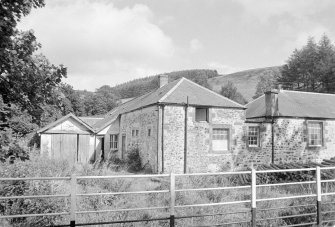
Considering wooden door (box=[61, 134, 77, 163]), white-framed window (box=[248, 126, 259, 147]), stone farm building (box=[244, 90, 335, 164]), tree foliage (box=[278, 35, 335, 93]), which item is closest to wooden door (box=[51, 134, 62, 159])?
wooden door (box=[61, 134, 77, 163])

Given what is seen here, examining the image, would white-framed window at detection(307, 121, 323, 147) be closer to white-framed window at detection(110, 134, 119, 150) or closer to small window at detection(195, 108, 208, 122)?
small window at detection(195, 108, 208, 122)

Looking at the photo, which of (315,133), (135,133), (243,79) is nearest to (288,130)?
(315,133)

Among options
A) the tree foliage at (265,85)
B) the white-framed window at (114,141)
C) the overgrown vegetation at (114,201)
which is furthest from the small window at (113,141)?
the tree foliage at (265,85)

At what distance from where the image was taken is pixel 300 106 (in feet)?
77.0

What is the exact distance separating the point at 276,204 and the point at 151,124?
36.3 ft

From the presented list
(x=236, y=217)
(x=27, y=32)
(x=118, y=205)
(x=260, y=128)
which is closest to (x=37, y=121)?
(x=27, y=32)

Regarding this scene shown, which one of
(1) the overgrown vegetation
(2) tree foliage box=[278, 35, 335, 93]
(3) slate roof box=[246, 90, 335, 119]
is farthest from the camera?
(2) tree foliage box=[278, 35, 335, 93]

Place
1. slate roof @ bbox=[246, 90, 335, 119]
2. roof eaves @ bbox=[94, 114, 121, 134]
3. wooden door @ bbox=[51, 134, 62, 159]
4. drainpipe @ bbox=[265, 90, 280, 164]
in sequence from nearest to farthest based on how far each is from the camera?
drainpipe @ bbox=[265, 90, 280, 164] → wooden door @ bbox=[51, 134, 62, 159] → slate roof @ bbox=[246, 90, 335, 119] → roof eaves @ bbox=[94, 114, 121, 134]

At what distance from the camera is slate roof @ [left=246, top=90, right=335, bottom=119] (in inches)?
876

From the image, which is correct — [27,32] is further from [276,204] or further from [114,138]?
[114,138]

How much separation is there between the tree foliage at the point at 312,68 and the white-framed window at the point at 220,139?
1234 inches

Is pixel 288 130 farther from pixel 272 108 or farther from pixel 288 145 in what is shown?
pixel 272 108

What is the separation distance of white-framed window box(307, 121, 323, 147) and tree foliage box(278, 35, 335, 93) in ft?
82.0

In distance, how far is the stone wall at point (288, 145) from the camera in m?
20.7
